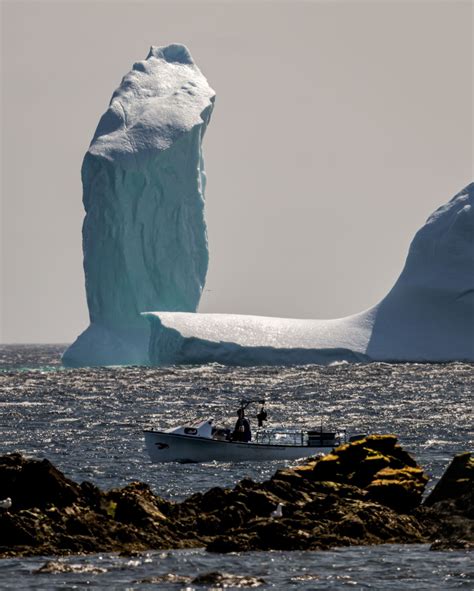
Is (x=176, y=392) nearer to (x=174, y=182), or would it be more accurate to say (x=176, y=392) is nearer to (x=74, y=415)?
(x=74, y=415)

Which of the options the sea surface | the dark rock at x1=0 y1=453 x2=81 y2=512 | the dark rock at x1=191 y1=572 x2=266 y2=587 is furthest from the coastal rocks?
the dark rock at x1=0 y1=453 x2=81 y2=512

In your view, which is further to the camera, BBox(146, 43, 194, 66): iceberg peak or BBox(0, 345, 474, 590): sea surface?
BBox(146, 43, 194, 66): iceberg peak

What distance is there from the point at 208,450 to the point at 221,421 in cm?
1088

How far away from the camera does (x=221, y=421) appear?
1736 inches

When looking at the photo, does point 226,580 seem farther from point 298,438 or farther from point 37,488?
point 298,438

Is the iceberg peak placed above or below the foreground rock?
above

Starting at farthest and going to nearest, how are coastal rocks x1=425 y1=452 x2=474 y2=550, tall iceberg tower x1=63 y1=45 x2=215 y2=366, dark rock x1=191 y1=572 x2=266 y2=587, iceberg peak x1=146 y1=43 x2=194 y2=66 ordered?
iceberg peak x1=146 y1=43 x2=194 y2=66
tall iceberg tower x1=63 y1=45 x2=215 y2=366
coastal rocks x1=425 y1=452 x2=474 y2=550
dark rock x1=191 y1=572 x2=266 y2=587

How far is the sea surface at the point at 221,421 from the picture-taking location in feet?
62.3

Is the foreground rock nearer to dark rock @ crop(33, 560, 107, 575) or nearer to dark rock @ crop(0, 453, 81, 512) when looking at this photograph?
dark rock @ crop(0, 453, 81, 512)

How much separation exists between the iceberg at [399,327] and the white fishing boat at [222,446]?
36.4 m

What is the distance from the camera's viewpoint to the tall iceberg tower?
253 feet

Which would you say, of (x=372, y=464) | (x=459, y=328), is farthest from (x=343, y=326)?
(x=372, y=464)

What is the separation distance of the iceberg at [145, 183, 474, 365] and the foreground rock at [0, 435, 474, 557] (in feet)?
148

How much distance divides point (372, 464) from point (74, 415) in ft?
76.4
